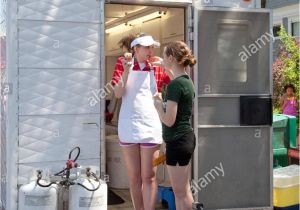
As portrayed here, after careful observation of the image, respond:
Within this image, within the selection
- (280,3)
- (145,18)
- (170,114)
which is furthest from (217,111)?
(280,3)

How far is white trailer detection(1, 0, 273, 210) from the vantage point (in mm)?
4652

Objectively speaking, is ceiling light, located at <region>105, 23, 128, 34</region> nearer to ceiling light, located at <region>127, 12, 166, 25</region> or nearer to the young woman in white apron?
ceiling light, located at <region>127, 12, 166, 25</region>

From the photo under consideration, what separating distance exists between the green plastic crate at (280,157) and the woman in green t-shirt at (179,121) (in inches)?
118

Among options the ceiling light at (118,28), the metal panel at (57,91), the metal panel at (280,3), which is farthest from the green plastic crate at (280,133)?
the metal panel at (280,3)

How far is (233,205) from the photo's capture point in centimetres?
529

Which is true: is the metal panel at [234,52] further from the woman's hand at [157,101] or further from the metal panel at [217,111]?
the woman's hand at [157,101]

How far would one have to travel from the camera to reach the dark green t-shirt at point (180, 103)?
12.2 feet

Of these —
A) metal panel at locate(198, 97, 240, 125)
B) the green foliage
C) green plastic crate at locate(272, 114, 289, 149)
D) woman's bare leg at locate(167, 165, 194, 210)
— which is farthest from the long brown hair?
the green foliage

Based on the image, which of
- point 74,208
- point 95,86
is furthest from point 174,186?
point 95,86

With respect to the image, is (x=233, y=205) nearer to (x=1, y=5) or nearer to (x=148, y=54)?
(x=148, y=54)

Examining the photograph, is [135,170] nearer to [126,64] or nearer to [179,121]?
[179,121]

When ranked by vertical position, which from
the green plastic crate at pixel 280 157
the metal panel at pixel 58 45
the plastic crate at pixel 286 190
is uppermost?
the metal panel at pixel 58 45

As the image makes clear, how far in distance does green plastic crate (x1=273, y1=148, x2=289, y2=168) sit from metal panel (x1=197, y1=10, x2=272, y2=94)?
4.86 ft

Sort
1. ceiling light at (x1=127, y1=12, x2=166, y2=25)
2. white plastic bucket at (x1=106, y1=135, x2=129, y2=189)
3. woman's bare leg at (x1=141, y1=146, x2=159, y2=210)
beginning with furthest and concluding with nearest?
ceiling light at (x1=127, y1=12, x2=166, y2=25) < white plastic bucket at (x1=106, y1=135, x2=129, y2=189) < woman's bare leg at (x1=141, y1=146, x2=159, y2=210)
